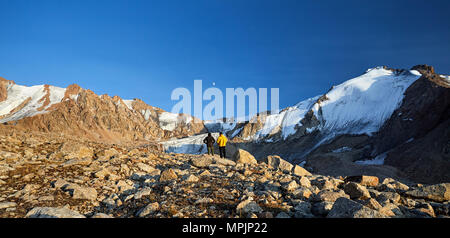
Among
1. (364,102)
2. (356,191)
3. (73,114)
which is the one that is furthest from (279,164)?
(73,114)

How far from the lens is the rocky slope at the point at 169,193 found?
5656 mm

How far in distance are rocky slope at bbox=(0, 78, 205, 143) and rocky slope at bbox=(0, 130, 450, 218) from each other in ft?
275

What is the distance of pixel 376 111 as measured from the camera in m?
83.4

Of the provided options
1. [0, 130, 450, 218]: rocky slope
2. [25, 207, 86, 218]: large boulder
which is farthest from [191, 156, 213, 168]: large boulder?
[25, 207, 86, 218]: large boulder

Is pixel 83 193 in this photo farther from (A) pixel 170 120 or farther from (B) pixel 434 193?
(A) pixel 170 120

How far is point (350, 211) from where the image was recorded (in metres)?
4.84

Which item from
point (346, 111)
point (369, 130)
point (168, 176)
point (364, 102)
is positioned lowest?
point (168, 176)

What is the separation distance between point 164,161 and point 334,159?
162 ft

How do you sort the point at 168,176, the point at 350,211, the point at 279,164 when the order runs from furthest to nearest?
the point at 279,164 < the point at 168,176 < the point at 350,211

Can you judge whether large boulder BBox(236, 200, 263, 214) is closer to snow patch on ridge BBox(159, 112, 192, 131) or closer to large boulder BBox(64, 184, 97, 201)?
large boulder BBox(64, 184, 97, 201)

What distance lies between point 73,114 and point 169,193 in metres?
117

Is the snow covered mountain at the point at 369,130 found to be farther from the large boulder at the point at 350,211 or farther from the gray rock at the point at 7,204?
the gray rock at the point at 7,204
